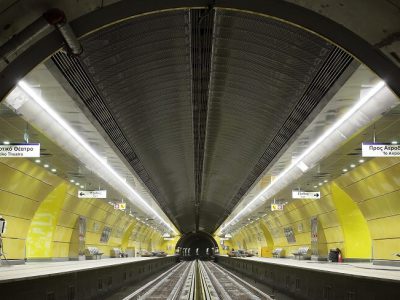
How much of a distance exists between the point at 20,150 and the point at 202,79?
15.3ft

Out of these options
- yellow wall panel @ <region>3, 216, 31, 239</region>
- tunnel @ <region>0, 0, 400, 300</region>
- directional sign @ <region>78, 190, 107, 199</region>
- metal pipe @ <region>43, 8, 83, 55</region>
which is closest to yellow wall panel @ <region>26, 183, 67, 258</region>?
tunnel @ <region>0, 0, 400, 300</region>

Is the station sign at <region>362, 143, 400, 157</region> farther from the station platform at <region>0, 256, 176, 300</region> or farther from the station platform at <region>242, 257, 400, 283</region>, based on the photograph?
the station platform at <region>0, 256, 176, 300</region>

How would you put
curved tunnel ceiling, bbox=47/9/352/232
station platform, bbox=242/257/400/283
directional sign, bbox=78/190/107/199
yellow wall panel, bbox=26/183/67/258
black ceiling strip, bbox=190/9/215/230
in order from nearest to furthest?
curved tunnel ceiling, bbox=47/9/352/232 → black ceiling strip, bbox=190/9/215/230 → station platform, bbox=242/257/400/283 → directional sign, bbox=78/190/107/199 → yellow wall panel, bbox=26/183/67/258

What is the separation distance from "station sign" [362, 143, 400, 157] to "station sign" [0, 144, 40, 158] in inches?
312

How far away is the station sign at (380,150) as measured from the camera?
1238 centimetres

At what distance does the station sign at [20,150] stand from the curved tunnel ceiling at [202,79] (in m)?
1.64

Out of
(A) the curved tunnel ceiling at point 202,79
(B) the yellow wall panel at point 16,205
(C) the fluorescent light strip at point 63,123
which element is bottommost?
(B) the yellow wall panel at point 16,205

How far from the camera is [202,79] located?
12117 millimetres

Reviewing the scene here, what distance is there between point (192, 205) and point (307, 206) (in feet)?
57.7

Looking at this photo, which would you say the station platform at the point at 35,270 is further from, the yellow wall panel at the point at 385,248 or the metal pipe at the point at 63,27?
the yellow wall panel at the point at 385,248

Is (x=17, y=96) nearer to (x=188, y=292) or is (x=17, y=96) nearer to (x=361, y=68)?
(x=361, y=68)

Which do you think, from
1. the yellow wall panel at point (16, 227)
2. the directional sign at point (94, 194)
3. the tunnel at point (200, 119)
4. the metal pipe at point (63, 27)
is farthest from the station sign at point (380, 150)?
the yellow wall panel at point (16, 227)

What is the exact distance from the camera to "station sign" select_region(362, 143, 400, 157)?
12.4m

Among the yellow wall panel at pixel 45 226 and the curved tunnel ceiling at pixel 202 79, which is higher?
the curved tunnel ceiling at pixel 202 79
